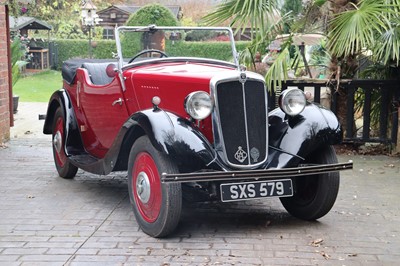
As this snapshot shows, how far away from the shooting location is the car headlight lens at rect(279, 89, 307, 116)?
5305mm

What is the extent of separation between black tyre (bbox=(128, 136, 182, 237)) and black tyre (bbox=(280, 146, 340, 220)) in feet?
3.54

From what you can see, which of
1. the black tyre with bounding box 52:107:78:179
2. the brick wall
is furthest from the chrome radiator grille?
the brick wall

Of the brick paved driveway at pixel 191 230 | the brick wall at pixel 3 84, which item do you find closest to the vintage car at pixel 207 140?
the brick paved driveway at pixel 191 230

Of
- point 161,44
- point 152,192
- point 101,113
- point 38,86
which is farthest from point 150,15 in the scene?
point 152,192

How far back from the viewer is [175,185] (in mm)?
4727

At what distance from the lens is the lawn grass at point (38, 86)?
1898cm

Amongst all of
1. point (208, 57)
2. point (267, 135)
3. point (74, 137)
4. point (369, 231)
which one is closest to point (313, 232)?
point (369, 231)

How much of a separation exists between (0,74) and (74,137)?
301 cm

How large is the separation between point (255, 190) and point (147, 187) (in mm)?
872

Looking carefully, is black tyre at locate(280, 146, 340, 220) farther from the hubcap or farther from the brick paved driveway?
the hubcap

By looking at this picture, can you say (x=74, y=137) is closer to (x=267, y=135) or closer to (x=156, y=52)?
(x=156, y=52)

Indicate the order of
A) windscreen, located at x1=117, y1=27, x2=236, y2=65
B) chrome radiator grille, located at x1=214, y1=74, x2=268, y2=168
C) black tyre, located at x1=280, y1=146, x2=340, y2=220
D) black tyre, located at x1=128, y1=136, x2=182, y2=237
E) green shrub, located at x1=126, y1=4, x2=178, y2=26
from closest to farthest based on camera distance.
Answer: black tyre, located at x1=128, y1=136, x2=182, y2=237, chrome radiator grille, located at x1=214, y1=74, x2=268, y2=168, black tyre, located at x1=280, y1=146, x2=340, y2=220, windscreen, located at x1=117, y1=27, x2=236, y2=65, green shrub, located at x1=126, y1=4, x2=178, y2=26

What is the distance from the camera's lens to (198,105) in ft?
16.1

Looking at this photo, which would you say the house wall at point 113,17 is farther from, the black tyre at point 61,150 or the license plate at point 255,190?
the license plate at point 255,190
